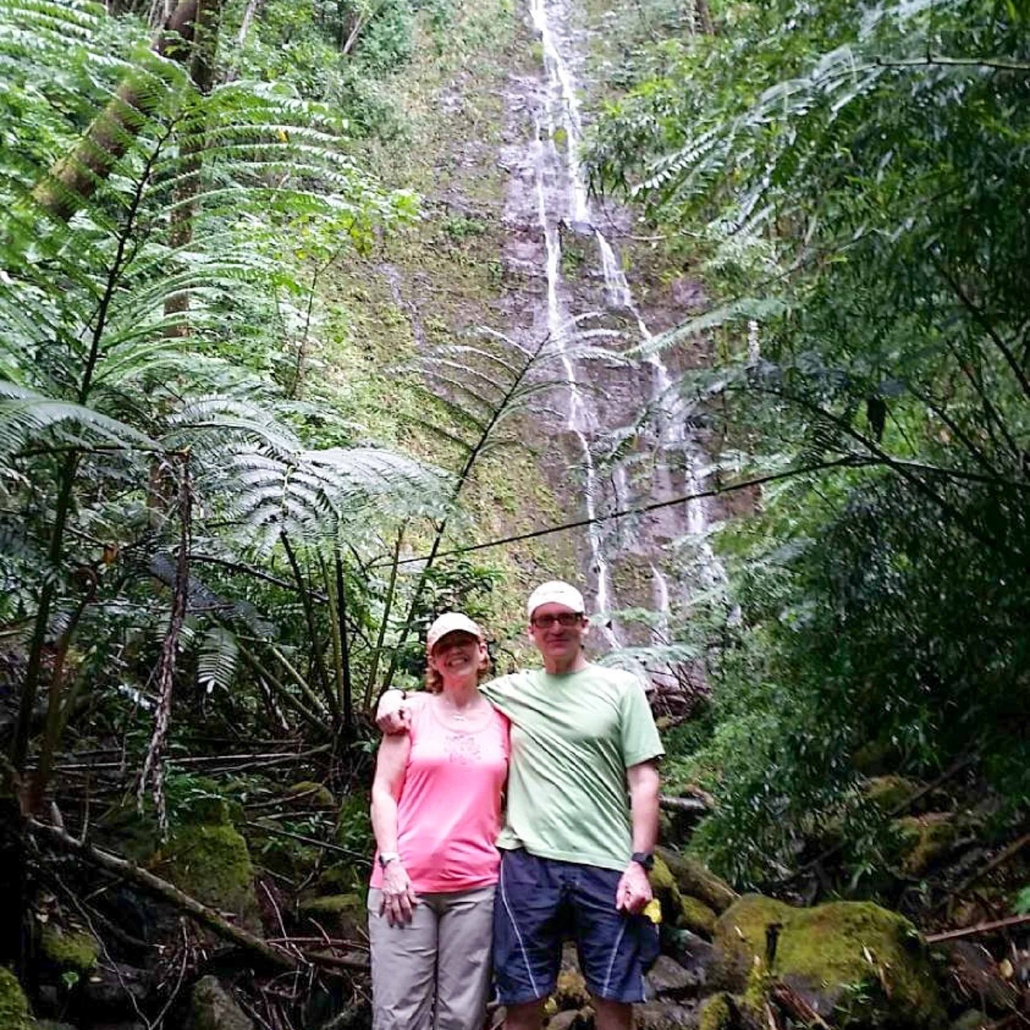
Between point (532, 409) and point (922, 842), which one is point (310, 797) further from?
point (922, 842)

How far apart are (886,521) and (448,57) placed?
51.9ft

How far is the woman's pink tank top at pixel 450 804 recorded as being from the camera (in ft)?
7.82

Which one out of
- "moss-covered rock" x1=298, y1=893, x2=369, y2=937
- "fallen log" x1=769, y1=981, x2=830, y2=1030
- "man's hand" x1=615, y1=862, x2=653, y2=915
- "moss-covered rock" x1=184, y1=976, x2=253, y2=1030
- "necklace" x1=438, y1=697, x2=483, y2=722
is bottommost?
"fallen log" x1=769, y1=981, x2=830, y2=1030

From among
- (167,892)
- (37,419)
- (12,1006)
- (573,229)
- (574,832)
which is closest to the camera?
(37,419)

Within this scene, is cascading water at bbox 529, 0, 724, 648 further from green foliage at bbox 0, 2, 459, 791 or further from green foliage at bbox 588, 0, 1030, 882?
green foliage at bbox 0, 2, 459, 791

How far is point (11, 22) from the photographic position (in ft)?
9.82

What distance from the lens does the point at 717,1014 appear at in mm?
3160

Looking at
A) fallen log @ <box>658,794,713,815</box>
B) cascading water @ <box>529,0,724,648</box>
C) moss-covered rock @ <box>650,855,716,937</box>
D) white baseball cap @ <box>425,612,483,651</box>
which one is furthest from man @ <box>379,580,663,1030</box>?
cascading water @ <box>529,0,724,648</box>

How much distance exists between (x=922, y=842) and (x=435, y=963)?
2.82 meters

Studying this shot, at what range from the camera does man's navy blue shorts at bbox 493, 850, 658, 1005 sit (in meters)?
2.34

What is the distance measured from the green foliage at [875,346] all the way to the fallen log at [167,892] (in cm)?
179

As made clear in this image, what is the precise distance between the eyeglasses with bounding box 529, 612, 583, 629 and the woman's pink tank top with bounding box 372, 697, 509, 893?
0.29 metres

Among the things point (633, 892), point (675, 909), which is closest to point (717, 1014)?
point (675, 909)

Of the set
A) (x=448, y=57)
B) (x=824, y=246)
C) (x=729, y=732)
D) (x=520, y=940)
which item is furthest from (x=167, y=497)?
(x=448, y=57)
